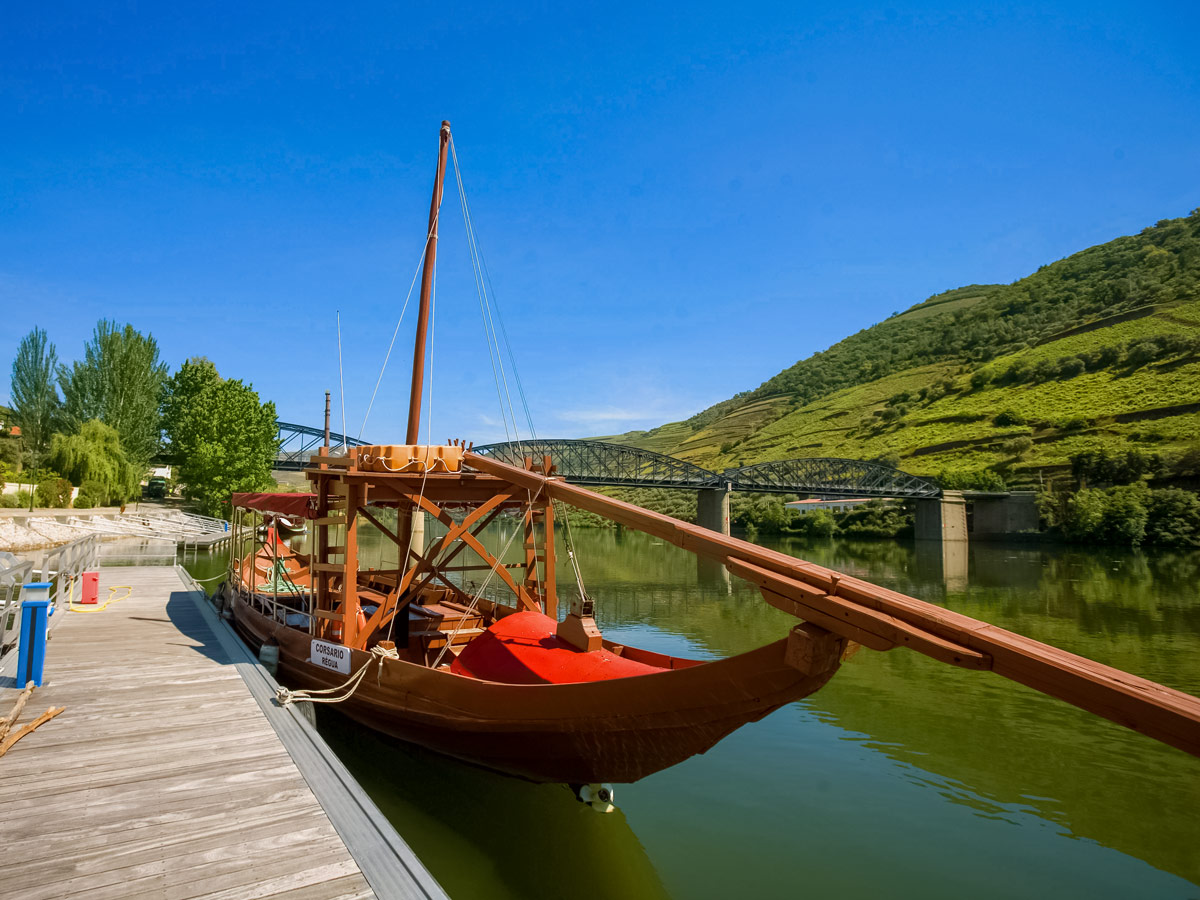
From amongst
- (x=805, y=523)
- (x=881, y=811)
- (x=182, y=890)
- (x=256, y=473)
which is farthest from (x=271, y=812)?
(x=805, y=523)

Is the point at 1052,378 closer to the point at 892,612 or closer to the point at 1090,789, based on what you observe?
the point at 1090,789

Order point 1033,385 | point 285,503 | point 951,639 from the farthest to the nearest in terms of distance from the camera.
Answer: point 1033,385, point 285,503, point 951,639

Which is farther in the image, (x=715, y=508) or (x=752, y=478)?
(x=752, y=478)

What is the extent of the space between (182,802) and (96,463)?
4721cm

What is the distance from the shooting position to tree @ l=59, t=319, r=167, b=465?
5053cm

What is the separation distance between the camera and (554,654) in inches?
290

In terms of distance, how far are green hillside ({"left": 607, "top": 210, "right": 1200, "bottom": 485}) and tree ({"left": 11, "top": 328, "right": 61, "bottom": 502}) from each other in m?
82.2

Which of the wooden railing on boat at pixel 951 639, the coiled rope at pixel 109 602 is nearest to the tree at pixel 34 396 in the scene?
the coiled rope at pixel 109 602

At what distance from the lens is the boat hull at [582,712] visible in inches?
198

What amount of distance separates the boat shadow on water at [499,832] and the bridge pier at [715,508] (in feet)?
183

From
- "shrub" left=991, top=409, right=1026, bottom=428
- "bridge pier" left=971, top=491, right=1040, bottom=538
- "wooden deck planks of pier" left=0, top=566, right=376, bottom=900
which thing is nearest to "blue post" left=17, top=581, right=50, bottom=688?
"wooden deck planks of pier" left=0, top=566, right=376, bottom=900

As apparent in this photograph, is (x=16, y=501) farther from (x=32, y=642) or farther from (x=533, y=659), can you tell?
(x=533, y=659)

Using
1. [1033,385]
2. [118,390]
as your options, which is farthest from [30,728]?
[1033,385]

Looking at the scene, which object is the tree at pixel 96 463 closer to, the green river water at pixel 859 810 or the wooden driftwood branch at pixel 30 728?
the green river water at pixel 859 810
